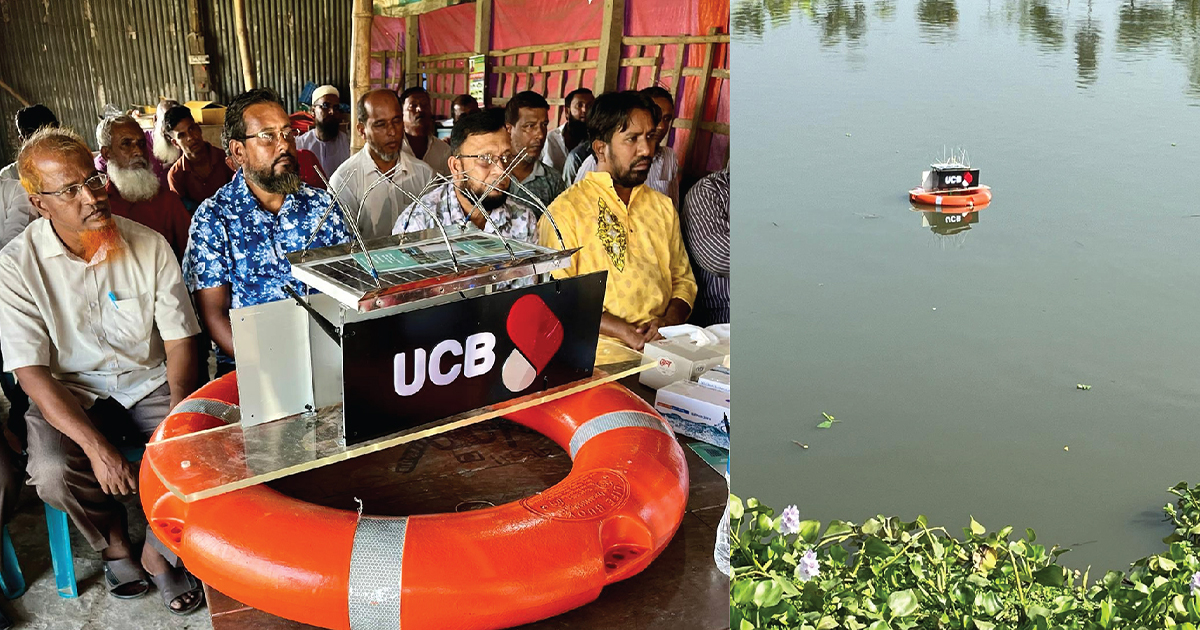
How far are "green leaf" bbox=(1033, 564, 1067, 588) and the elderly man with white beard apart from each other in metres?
2.43

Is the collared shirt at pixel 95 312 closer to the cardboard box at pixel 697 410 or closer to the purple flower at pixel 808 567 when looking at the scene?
the cardboard box at pixel 697 410

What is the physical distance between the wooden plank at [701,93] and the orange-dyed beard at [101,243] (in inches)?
122

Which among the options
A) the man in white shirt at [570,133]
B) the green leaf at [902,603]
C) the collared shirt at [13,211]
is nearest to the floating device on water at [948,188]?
the man in white shirt at [570,133]

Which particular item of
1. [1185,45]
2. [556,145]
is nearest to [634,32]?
[556,145]

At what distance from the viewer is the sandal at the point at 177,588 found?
6.17 feet

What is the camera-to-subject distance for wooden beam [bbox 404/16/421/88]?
823 cm

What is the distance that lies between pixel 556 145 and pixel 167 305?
7.86 ft

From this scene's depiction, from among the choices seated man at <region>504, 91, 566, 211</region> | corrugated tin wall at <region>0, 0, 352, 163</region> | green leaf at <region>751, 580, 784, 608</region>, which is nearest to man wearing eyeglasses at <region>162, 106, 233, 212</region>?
seated man at <region>504, 91, 566, 211</region>

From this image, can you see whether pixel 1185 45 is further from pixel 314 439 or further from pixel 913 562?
pixel 314 439

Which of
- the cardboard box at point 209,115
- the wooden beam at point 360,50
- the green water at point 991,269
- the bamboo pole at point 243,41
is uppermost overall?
the bamboo pole at point 243,41

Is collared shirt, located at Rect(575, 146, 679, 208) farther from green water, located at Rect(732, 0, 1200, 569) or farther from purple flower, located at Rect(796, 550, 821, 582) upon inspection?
green water, located at Rect(732, 0, 1200, 569)

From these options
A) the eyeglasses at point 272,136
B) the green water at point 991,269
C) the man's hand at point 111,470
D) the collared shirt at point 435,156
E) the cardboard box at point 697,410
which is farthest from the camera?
the green water at point 991,269

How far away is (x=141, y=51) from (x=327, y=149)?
501 cm

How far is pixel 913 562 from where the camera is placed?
1905 millimetres
